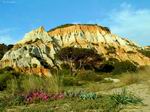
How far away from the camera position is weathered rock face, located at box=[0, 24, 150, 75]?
75750 millimetres

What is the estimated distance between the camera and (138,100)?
14695mm

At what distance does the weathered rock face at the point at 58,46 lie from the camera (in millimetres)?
75750

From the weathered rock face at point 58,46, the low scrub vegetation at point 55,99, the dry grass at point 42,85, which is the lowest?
the low scrub vegetation at point 55,99

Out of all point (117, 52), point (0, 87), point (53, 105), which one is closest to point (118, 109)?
point (53, 105)

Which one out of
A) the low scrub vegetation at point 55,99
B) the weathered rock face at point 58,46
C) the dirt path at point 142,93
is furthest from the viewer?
the weathered rock face at point 58,46

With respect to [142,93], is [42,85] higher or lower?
higher

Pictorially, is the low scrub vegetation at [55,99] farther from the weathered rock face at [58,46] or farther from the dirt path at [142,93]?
the weathered rock face at [58,46]

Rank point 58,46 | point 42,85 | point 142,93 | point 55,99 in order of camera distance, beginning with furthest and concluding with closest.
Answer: point 58,46, point 42,85, point 142,93, point 55,99

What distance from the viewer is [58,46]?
9375 cm

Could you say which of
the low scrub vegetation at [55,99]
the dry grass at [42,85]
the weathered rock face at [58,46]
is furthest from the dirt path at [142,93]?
the weathered rock face at [58,46]

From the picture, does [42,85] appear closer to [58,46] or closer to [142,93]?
[142,93]

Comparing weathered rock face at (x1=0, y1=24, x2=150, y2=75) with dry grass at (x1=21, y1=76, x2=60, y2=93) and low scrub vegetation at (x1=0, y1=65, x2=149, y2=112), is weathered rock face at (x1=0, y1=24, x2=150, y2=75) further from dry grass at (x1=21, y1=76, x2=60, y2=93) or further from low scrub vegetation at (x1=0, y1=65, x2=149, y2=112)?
low scrub vegetation at (x1=0, y1=65, x2=149, y2=112)

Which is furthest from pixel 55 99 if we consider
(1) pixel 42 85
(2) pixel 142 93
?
(2) pixel 142 93

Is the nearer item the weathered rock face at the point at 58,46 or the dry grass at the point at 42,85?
the dry grass at the point at 42,85
